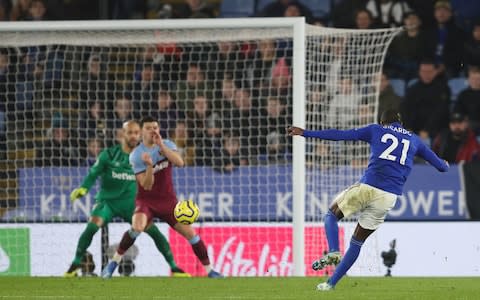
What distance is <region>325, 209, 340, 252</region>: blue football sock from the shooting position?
1102 centimetres

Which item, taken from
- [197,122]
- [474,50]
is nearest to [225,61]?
[197,122]

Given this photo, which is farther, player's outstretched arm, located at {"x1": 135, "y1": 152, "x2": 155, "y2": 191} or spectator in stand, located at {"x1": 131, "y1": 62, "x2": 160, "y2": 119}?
spectator in stand, located at {"x1": 131, "y1": 62, "x2": 160, "y2": 119}

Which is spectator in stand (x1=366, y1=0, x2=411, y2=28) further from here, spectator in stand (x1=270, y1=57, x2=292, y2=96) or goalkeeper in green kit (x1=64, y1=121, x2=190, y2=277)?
goalkeeper in green kit (x1=64, y1=121, x2=190, y2=277)

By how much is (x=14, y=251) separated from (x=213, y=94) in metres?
3.38

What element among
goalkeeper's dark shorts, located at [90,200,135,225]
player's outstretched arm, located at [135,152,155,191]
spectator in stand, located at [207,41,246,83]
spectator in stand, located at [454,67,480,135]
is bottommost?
goalkeeper's dark shorts, located at [90,200,135,225]

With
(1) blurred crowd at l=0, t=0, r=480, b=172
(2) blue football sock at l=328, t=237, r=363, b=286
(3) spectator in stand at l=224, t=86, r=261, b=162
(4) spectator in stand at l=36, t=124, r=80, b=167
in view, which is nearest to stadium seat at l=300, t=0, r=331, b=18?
(1) blurred crowd at l=0, t=0, r=480, b=172

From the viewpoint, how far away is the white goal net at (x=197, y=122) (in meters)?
15.2

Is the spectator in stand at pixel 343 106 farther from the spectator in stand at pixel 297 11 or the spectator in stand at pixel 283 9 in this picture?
the spectator in stand at pixel 283 9

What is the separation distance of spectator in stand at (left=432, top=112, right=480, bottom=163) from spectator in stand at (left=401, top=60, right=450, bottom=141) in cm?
53

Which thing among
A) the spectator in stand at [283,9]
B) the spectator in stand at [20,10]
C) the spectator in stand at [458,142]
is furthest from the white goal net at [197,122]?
the spectator in stand at [20,10]

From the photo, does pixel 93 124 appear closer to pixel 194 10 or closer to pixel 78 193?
pixel 78 193

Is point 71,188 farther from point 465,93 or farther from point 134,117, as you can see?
point 465,93

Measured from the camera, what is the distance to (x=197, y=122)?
1659 centimetres

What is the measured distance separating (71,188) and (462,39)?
6253 millimetres
